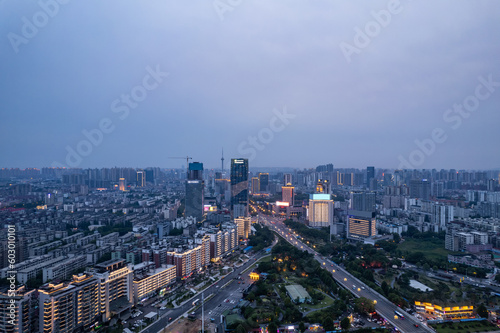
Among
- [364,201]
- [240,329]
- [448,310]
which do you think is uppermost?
[364,201]

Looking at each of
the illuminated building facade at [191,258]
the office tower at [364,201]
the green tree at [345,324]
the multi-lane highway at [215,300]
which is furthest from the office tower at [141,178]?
the green tree at [345,324]

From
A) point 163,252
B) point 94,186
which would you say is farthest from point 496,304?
point 94,186

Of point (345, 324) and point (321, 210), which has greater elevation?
point (321, 210)

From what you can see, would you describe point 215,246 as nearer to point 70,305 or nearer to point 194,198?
point 70,305

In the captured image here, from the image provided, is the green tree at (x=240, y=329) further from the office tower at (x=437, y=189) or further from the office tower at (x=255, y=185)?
the office tower at (x=437, y=189)

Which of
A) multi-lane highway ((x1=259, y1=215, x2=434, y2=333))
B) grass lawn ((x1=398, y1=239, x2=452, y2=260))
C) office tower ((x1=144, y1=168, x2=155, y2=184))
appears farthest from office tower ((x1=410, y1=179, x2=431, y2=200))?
office tower ((x1=144, y1=168, x2=155, y2=184))

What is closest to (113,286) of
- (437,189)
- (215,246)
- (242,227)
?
(215,246)

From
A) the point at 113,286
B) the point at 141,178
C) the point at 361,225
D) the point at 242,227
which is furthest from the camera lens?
the point at 141,178
